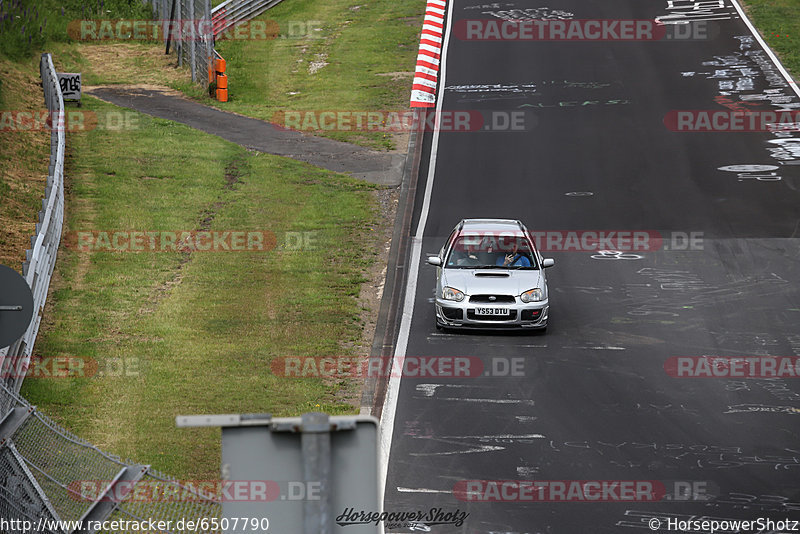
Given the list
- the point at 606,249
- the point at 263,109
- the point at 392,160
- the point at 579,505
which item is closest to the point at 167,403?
the point at 579,505

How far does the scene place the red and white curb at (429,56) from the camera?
30234 millimetres

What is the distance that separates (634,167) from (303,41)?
16253 millimetres

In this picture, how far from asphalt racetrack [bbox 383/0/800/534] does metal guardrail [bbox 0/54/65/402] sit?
4.86 meters

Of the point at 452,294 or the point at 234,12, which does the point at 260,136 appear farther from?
the point at 452,294

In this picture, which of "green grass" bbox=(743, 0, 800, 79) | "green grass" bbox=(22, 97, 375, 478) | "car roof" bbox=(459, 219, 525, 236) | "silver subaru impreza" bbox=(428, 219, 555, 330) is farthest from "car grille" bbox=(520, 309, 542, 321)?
"green grass" bbox=(743, 0, 800, 79)

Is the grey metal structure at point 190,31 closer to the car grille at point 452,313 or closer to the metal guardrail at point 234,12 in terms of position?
the metal guardrail at point 234,12

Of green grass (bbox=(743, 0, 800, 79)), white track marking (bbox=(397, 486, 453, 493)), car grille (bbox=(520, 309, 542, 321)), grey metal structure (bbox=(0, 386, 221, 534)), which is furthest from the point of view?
green grass (bbox=(743, 0, 800, 79))

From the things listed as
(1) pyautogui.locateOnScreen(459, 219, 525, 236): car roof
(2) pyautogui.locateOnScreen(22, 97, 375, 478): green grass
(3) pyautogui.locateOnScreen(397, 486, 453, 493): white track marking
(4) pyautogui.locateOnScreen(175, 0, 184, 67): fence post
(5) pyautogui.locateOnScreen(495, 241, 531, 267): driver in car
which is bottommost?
(2) pyautogui.locateOnScreen(22, 97, 375, 478): green grass

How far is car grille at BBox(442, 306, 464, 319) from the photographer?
16386mm

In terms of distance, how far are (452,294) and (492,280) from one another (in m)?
0.75

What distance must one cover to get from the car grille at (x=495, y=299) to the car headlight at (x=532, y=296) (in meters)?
0.16

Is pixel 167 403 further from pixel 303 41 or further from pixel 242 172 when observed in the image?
pixel 303 41

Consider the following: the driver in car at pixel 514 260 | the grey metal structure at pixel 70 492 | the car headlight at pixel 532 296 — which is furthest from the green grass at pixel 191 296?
the grey metal structure at pixel 70 492

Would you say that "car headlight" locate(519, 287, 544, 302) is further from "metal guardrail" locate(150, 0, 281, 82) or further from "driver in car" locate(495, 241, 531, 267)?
"metal guardrail" locate(150, 0, 281, 82)
